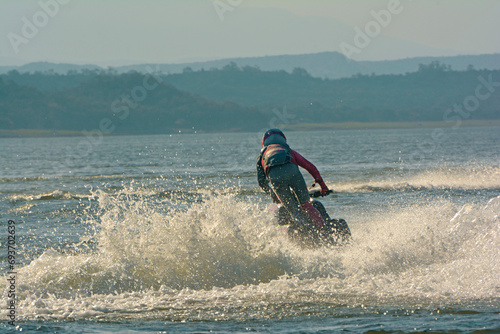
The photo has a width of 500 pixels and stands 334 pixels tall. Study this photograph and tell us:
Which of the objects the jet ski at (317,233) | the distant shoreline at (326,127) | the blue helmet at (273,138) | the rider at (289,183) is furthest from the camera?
the distant shoreline at (326,127)

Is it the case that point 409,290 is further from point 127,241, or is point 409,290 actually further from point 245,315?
point 127,241

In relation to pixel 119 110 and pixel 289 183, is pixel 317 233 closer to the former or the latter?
pixel 289 183

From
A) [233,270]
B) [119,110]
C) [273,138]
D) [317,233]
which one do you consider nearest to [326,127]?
[119,110]

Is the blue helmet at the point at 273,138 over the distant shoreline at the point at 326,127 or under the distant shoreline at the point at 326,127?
under

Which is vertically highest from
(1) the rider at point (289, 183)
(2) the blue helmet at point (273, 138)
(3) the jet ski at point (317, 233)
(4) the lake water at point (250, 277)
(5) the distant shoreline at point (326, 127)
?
(5) the distant shoreline at point (326, 127)

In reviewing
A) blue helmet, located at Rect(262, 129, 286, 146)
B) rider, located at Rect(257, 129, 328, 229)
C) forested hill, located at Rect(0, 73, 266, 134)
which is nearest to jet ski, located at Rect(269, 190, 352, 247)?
rider, located at Rect(257, 129, 328, 229)

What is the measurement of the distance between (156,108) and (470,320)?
15306 centimetres

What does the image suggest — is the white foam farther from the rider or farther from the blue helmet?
the blue helmet

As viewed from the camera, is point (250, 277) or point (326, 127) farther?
point (326, 127)

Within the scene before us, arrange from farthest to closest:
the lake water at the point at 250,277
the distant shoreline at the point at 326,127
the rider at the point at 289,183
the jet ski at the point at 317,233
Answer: the distant shoreline at the point at 326,127, the rider at the point at 289,183, the jet ski at the point at 317,233, the lake water at the point at 250,277

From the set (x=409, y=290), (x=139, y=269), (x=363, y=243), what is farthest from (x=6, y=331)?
(x=363, y=243)

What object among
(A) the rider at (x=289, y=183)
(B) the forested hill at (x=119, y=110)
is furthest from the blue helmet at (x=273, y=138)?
(B) the forested hill at (x=119, y=110)

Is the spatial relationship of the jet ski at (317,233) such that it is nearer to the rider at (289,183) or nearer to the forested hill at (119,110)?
the rider at (289,183)

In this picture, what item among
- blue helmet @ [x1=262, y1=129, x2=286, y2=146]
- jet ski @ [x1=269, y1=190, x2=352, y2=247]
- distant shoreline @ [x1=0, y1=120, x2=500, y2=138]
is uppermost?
distant shoreline @ [x1=0, y1=120, x2=500, y2=138]
